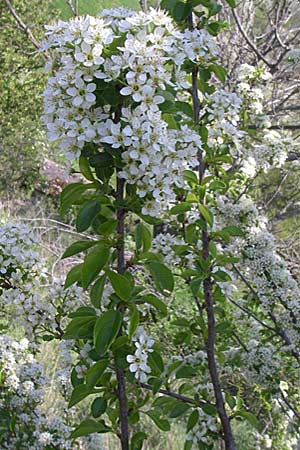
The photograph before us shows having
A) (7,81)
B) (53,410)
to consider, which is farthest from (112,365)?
(7,81)

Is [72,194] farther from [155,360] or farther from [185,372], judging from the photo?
[185,372]

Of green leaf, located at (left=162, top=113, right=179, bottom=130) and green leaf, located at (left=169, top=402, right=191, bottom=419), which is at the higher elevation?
green leaf, located at (left=162, top=113, right=179, bottom=130)

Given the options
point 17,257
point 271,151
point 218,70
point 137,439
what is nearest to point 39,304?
point 17,257

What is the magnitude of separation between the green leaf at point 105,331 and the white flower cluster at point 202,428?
0.63 meters

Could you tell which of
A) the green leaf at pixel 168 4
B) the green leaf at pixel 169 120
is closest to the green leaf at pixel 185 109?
the green leaf at pixel 168 4

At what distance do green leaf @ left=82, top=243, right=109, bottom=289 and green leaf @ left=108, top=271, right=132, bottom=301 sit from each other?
26 mm

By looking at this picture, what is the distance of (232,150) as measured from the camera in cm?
198

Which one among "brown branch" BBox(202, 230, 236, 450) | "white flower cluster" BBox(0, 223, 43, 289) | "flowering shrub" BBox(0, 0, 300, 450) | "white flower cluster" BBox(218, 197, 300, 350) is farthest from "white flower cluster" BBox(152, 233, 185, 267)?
"white flower cluster" BBox(0, 223, 43, 289)

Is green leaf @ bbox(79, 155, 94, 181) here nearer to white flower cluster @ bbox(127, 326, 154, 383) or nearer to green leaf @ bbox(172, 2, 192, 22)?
white flower cluster @ bbox(127, 326, 154, 383)

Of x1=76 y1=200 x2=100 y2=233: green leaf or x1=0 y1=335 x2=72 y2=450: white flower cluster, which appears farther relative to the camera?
x1=0 y1=335 x2=72 y2=450: white flower cluster

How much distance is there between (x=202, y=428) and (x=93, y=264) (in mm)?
779

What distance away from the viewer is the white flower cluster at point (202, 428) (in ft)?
5.89

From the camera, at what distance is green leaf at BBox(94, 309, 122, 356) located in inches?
48.9

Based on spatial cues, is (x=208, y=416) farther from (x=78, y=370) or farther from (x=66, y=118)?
(x=66, y=118)
